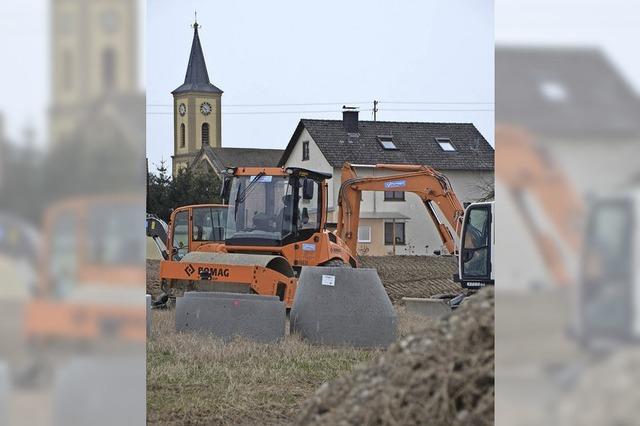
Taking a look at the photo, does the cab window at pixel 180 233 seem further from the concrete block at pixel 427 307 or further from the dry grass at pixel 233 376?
the dry grass at pixel 233 376

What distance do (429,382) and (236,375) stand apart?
14.5 ft

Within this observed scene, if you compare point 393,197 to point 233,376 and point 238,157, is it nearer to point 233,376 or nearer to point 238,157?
point 238,157

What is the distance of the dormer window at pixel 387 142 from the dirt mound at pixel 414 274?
7.58 metres

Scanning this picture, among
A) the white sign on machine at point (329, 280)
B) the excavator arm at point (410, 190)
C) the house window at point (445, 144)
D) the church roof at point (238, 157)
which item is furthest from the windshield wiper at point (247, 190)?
the church roof at point (238, 157)

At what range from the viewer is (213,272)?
14.6 metres

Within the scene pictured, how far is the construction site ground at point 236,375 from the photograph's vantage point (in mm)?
7586
